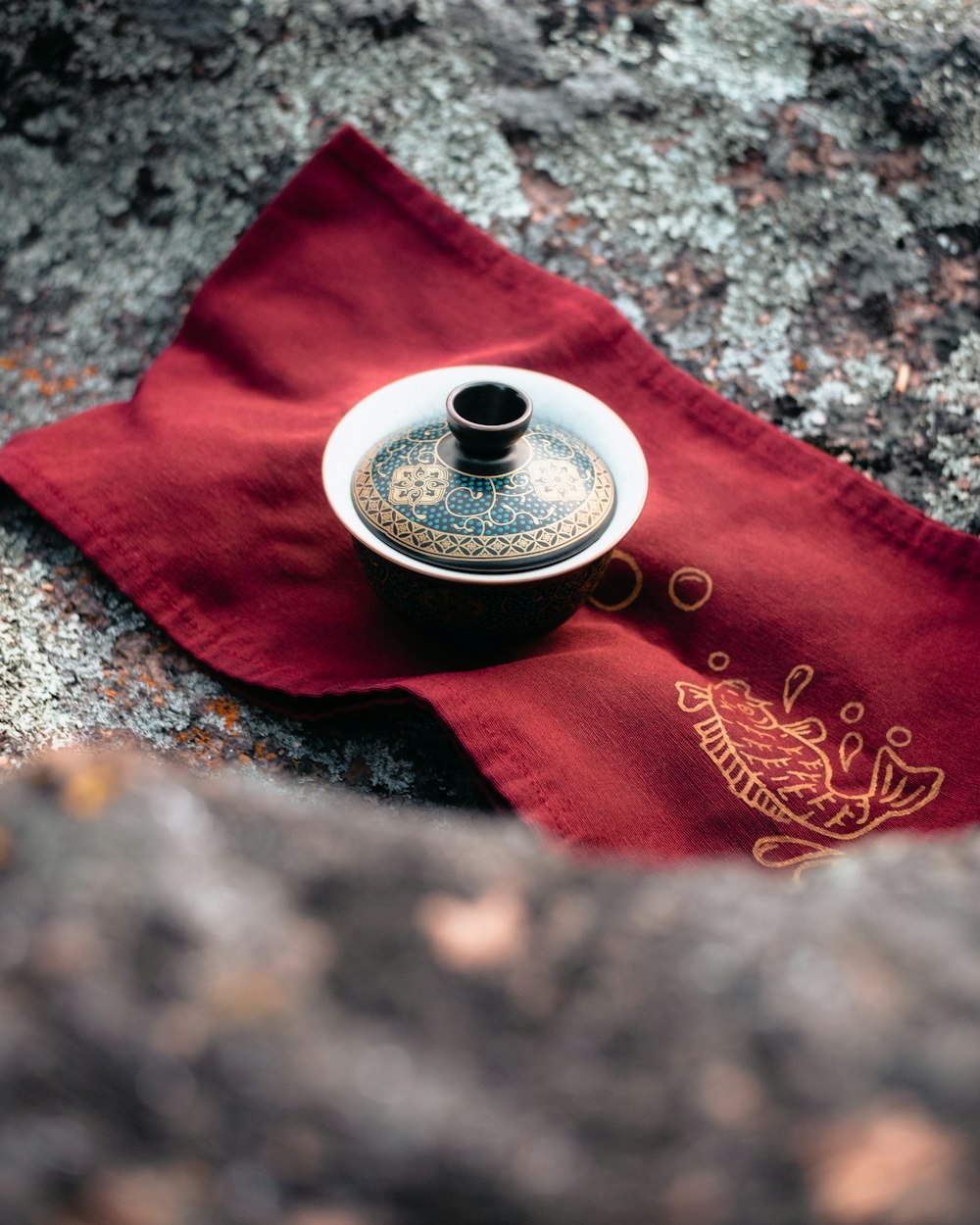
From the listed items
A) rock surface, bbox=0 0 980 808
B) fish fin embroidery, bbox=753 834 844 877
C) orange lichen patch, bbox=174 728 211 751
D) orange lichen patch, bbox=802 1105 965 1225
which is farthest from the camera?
rock surface, bbox=0 0 980 808

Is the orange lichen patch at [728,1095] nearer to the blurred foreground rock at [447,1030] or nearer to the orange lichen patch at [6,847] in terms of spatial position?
the blurred foreground rock at [447,1030]

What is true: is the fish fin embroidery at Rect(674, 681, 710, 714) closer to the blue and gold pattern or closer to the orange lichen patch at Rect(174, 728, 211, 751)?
the blue and gold pattern

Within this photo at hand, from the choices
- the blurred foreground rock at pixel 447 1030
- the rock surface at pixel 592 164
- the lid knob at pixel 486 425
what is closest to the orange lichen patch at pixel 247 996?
the blurred foreground rock at pixel 447 1030

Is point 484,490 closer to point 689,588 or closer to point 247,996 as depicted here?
point 689,588

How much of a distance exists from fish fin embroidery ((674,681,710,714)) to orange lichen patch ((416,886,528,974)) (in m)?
0.56

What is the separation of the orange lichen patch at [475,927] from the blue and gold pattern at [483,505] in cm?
51

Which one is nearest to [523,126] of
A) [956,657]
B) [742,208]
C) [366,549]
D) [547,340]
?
[742,208]

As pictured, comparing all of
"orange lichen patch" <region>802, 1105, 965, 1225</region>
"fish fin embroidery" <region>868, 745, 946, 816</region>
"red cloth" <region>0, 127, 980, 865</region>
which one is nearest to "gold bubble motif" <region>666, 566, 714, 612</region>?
"red cloth" <region>0, 127, 980, 865</region>

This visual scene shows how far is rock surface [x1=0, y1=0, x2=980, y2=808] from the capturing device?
4.34ft

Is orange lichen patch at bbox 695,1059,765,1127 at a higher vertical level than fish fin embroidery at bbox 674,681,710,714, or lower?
higher

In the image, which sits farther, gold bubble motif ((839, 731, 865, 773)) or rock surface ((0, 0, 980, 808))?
rock surface ((0, 0, 980, 808))

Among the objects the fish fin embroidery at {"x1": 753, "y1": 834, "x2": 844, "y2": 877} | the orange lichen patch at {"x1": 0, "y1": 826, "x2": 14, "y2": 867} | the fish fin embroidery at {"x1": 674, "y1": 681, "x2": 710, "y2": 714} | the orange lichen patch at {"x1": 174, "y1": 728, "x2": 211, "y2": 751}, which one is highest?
the orange lichen patch at {"x1": 0, "y1": 826, "x2": 14, "y2": 867}

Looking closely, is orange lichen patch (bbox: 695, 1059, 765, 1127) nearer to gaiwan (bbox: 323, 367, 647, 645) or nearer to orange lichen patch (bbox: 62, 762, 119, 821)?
orange lichen patch (bbox: 62, 762, 119, 821)

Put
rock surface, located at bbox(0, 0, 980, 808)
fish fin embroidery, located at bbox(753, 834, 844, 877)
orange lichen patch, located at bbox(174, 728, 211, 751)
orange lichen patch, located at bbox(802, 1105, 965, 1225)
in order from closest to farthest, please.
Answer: orange lichen patch, located at bbox(802, 1105, 965, 1225) < fish fin embroidery, located at bbox(753, 834, 844, 877) < orange lichen patch, located at bbox(174, 728, 211, 751) < rock surface, located at bbox(0, 0, 980, 808)
